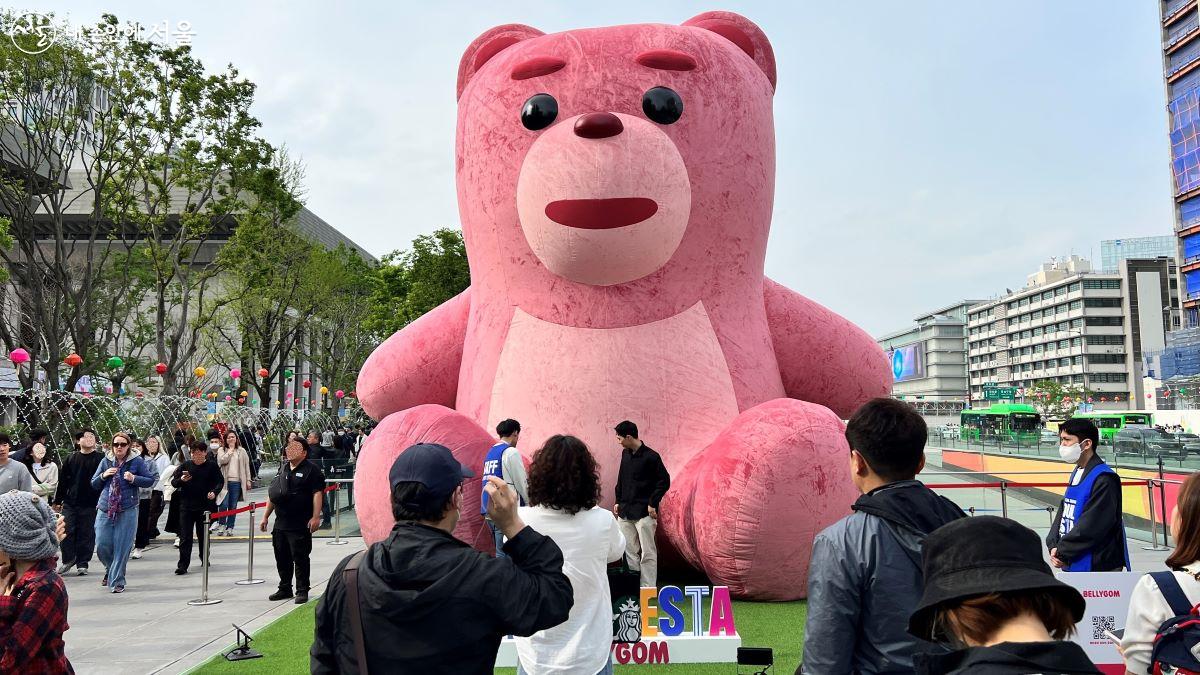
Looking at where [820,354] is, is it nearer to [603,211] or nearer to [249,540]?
[603,211]

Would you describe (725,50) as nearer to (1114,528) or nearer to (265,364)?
(1114,528)

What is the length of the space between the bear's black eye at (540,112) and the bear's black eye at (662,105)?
2.30 ft

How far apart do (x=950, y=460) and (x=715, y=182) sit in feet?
50.2

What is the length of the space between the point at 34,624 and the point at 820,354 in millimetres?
6091

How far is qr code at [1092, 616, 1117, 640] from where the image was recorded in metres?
3.85

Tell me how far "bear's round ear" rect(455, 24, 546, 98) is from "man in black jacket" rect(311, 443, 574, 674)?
5826 millimetres

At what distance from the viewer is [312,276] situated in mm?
26547

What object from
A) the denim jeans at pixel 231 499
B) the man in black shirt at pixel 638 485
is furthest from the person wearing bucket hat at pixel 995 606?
the denim jeans at pixel 231 499

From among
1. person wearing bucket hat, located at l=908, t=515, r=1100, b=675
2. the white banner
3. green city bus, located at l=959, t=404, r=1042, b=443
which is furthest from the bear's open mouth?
green city bus, located at l=959, t=404, r=1042, b=443

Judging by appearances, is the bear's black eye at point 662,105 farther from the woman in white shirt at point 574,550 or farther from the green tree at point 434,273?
the green tree at point 434,273

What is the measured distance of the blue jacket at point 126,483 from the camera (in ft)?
25.9

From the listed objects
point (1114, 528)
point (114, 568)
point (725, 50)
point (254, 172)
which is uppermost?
point (254, 172)

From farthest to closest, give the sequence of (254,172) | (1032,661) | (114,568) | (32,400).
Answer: (254,172) → (32,400) → (114,568) → (1032,661)

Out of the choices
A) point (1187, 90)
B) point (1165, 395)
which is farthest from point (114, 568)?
point (1165, 395)
